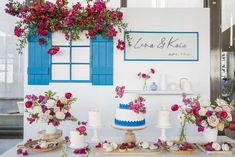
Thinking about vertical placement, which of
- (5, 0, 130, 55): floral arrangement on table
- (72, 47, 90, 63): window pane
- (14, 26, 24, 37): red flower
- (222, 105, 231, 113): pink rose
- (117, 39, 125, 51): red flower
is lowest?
(222, 105, 231, 113): pink rose

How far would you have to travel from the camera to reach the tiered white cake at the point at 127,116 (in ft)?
7.30

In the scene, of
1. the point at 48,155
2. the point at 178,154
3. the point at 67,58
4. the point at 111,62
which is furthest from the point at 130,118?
the point at 67,58

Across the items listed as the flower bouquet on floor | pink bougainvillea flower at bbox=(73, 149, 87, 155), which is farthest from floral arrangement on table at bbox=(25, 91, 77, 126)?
pink bougainvillea flower at bbox=(73, 149, 87, 155)

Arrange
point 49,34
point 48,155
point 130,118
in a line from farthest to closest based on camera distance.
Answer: point 49,34
point 130,118
point 48,155

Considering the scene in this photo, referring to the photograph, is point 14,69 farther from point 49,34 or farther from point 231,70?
point 231,70

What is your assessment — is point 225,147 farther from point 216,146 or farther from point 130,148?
point 130,148

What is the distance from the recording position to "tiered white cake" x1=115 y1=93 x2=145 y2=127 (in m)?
2.22

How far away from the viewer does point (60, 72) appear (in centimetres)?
320

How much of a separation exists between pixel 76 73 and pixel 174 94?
1.22 meters

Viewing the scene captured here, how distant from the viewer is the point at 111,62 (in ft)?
10.4

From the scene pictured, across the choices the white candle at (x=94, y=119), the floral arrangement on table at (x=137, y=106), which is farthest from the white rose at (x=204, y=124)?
the white candle at (x=94, y=119)

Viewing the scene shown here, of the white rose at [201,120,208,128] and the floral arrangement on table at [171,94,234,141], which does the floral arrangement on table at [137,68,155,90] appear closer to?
the floral arrangement on table at [171,94,234,141]

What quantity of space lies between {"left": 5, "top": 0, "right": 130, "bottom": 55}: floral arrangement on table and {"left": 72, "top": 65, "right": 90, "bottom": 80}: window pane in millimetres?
313

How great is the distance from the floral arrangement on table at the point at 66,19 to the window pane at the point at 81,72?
1.03 feet
